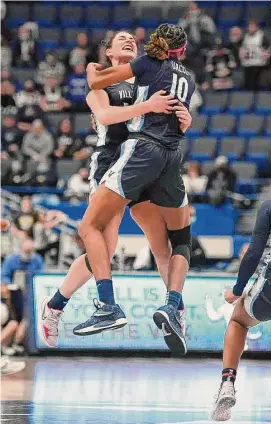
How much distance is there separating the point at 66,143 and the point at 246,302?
Answer: 1163 centimetres

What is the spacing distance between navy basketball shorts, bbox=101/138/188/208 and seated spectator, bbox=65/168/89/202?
9.57 meters

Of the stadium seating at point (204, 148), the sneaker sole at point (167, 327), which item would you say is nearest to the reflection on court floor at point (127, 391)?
the sneaker sole at point (167, 327)

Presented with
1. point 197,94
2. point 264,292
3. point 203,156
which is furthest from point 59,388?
point 197,94

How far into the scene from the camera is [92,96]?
783 cm

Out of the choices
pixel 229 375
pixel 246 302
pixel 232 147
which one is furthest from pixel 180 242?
pixel 232 147

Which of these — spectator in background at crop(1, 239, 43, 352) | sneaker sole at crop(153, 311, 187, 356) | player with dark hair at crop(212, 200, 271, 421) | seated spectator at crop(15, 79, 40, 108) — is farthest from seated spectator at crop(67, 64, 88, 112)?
sneaker sole at crop(153, 311, 187, 356)

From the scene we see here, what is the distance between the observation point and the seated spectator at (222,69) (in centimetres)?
2025

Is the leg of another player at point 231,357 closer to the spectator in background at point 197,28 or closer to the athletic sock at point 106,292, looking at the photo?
the athletic sock at point 106,292

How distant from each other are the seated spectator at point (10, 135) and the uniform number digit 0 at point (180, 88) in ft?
38.1

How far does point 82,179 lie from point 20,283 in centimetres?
448

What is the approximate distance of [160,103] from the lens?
742cm

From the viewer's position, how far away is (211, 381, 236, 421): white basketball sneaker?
7867 mm

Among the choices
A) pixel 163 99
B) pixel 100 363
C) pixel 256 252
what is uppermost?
pixel 163 99

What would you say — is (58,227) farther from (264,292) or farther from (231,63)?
(264,292)
